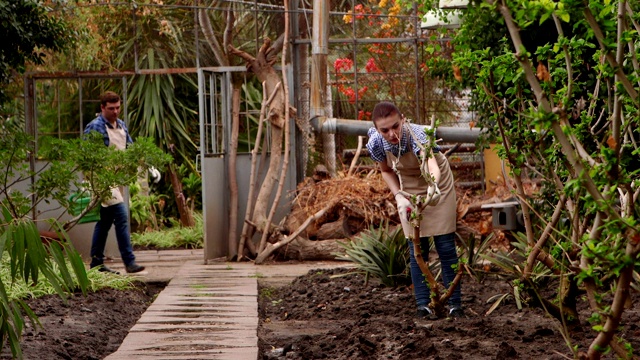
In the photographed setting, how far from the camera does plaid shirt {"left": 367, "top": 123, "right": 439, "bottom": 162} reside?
6504mm

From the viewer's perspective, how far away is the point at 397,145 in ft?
21.7

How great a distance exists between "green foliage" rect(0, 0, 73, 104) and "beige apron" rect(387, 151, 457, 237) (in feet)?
13.1

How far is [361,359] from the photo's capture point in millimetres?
5020

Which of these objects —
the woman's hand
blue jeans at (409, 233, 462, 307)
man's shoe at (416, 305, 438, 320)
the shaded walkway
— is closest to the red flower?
the shaded walkway

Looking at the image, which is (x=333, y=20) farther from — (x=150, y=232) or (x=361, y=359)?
(x=361, y=359)

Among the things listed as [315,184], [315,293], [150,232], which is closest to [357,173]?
[315,184]

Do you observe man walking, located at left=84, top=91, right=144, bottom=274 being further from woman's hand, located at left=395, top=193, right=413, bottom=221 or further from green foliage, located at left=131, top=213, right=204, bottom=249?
green foliage, located at left=131, top=213, right=204, bottom=249

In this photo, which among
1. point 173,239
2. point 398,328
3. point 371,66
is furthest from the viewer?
point 173,239

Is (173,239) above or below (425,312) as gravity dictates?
below

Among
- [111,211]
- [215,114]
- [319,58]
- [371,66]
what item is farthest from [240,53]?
[371,66]

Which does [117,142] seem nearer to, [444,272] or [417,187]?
[417,187]

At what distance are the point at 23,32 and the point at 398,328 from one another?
495 centimetres

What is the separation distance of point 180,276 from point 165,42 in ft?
32.4

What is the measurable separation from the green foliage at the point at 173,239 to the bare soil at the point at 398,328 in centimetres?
662
